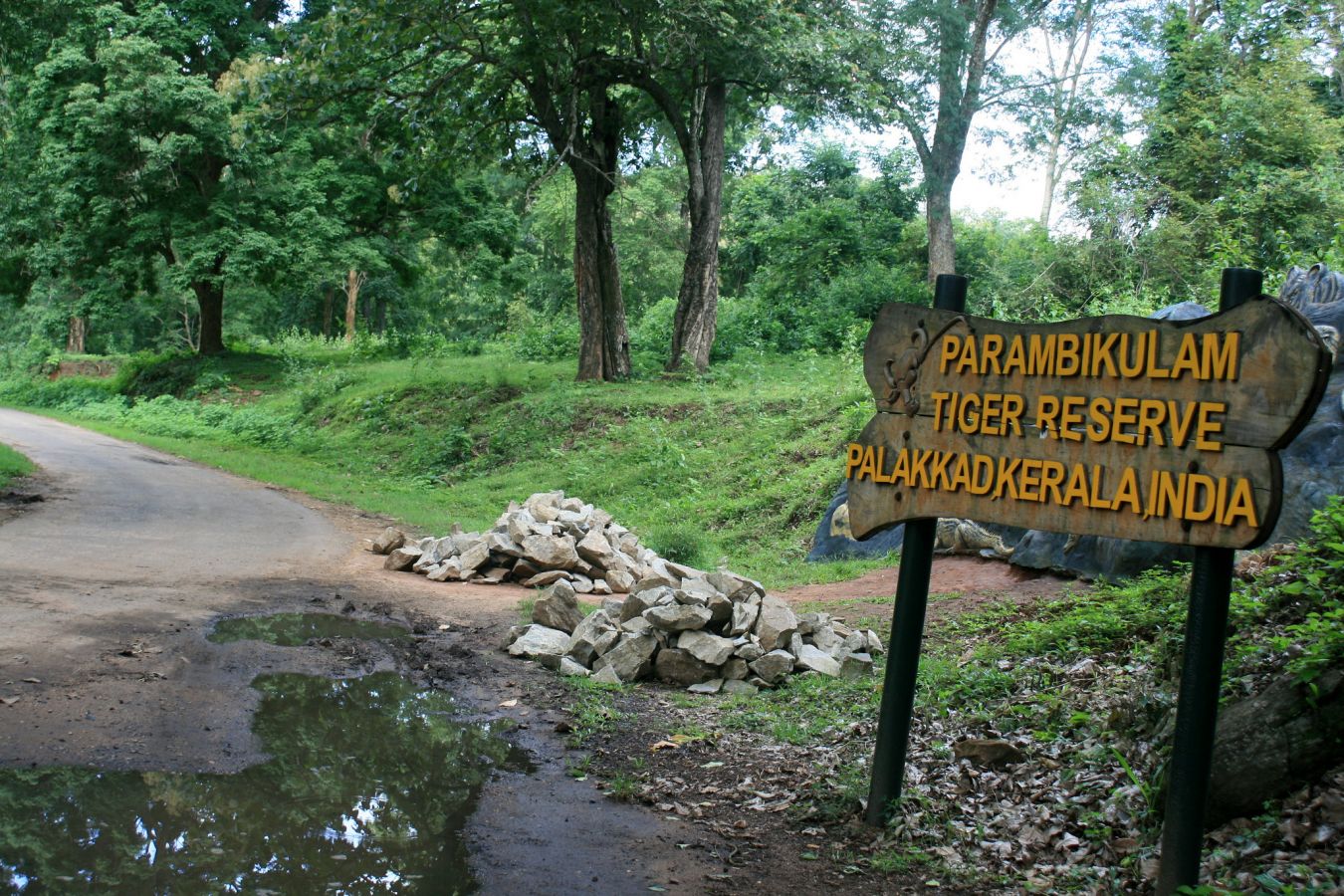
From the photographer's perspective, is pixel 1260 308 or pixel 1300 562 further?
pixel 1300 562

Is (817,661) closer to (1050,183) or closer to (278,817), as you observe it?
(278,817)

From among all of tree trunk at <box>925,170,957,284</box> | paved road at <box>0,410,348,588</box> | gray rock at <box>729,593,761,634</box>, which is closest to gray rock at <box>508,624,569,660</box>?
gray rock at <box>729,593,761,634</box>

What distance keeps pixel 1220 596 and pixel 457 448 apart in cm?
1869

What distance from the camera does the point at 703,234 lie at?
2291 cm

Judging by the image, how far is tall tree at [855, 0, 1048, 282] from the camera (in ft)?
88.6

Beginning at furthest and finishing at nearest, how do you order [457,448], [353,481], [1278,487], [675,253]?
[675,253]
[457,448]
[353,481]
[1278,487]

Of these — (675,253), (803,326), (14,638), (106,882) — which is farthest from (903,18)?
(106,882)

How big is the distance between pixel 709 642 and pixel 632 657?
58 cm

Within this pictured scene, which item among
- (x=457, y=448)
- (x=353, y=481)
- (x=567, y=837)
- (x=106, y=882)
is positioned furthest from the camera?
(x=457, y=448)

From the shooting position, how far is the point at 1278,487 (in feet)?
12.9

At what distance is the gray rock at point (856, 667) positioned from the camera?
25.3 ft

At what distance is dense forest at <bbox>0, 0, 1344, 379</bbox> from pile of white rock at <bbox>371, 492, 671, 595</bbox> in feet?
26.4

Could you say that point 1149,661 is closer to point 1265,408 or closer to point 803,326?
point 1265,408

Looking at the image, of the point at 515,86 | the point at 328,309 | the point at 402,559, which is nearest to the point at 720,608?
the point at 402,559
